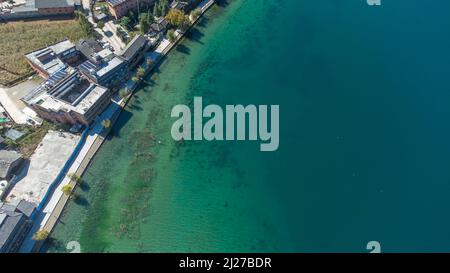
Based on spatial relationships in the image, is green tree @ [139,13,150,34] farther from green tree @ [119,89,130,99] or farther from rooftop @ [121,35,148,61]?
green tree @ [119,89,130,99]

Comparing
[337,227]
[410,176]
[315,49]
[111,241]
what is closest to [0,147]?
[111,241]

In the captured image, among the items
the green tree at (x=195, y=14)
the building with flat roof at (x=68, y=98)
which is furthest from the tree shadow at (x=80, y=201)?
the green tree at (x=195, y=14)

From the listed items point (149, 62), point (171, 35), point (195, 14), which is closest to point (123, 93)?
point (149, 62)

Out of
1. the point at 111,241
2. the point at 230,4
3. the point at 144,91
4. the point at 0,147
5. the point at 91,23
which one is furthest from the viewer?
the point at 230,4

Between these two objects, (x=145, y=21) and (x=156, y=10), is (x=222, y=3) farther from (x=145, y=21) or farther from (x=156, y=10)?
(x=145, y=21)

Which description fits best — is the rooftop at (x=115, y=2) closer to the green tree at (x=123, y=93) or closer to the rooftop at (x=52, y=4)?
the rooftop at (x=52, y=4)

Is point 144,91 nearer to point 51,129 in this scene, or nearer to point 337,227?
point 51,129
